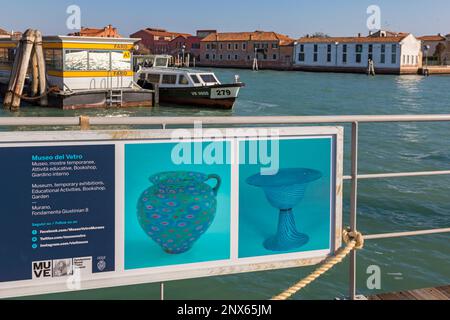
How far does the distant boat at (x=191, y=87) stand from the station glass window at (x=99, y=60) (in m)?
2.85

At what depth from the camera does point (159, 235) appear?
125 inches

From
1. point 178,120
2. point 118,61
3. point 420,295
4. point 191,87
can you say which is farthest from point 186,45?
point 178,120

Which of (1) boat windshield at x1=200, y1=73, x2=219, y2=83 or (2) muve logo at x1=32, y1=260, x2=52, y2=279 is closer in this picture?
(2) muve logo at x1=32, y1=260, x2=52, y2=279

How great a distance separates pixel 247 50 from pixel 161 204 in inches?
4469

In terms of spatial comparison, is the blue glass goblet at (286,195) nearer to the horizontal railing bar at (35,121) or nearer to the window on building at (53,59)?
the horizontal railing bar at (35,121)

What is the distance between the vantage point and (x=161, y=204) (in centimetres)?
318

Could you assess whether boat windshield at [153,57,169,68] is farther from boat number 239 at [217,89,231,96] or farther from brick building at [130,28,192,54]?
brick building at [130,28,192,54]

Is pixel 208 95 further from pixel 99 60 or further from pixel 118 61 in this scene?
pixel 99 60

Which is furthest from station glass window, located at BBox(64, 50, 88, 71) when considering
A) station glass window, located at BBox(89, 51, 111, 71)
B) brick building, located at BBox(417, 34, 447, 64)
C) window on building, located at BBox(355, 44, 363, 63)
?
brick building, located at BBox(417, 34, 447, 64)

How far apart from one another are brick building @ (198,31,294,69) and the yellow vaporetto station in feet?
264

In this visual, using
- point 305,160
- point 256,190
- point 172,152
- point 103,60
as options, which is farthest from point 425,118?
point 103,60

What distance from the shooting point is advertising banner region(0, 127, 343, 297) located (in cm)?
290

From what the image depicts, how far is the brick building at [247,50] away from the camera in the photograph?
367 feet
